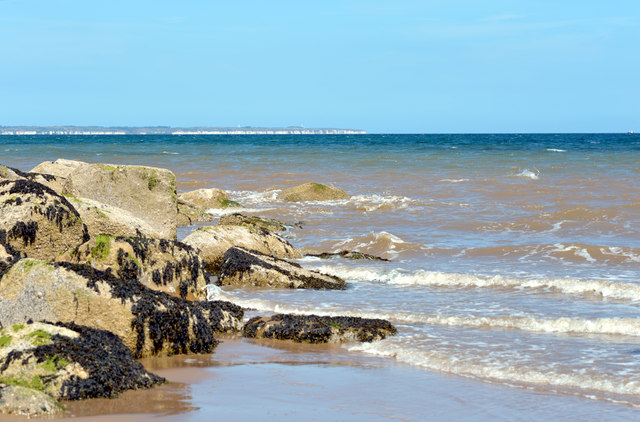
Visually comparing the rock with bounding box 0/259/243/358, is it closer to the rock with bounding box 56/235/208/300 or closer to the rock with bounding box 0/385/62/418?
the rock with bounding box 56/235/208/300

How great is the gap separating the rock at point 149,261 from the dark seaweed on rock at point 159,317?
1.00 m

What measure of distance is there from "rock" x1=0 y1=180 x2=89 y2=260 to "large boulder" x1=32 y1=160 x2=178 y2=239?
3317 millimetres

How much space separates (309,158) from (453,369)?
39640 millimetres

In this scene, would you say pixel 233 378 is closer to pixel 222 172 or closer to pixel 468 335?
pixel 468 335

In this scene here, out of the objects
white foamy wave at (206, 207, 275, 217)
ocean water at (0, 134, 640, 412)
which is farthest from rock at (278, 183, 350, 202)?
white foamy wave at (206, 207, 275, 217)

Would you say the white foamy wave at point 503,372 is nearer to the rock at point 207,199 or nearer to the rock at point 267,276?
the rock at point 267,276

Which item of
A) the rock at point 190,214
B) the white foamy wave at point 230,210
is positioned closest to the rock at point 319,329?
the rock at point 190,214

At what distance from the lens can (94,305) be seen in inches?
246

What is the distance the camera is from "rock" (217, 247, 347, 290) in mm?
10219

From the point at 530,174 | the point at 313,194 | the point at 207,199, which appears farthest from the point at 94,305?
the point at 530,174

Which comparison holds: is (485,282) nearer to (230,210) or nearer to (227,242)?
(227,242)

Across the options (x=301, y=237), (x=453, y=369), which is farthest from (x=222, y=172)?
(x=453, y=369)

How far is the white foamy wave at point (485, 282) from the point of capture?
9945mm

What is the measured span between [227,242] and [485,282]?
3.85 m
